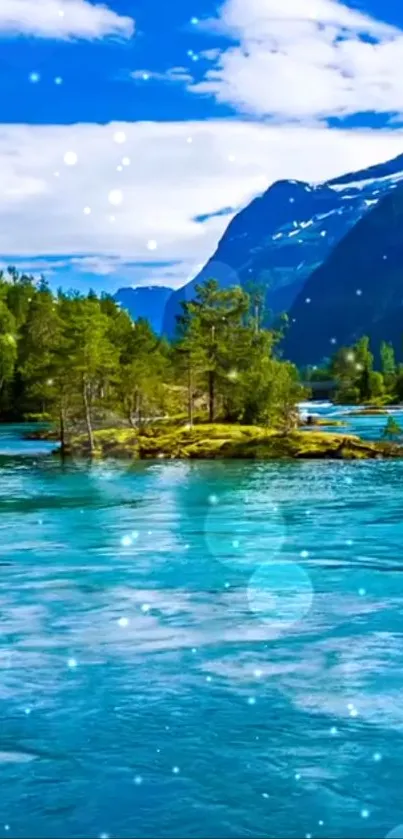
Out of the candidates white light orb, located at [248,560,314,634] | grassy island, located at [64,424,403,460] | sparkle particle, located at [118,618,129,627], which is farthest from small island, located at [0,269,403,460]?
sparkle particle, located at [118,618,129,627]

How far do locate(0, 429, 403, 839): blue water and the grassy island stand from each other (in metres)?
28.5

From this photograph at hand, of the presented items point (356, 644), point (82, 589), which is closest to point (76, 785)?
point (356, 644)

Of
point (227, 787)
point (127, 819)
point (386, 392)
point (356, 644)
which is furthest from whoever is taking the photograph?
point (386, 392)

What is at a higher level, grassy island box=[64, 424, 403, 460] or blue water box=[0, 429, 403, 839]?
grassy island box=[64, 424, 403, 460]

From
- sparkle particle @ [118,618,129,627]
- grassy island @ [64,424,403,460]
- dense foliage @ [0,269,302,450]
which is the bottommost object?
sparkle particle @ [118,618,129,627]

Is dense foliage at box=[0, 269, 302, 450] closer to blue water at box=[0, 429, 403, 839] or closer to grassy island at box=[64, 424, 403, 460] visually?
grassy island at box=[64, 424, 403, 460]

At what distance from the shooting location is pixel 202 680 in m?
15.9

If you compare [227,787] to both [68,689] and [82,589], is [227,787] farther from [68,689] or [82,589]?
[82,589]

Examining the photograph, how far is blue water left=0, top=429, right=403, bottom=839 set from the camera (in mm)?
Answer: 11445

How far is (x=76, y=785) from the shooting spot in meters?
12.0

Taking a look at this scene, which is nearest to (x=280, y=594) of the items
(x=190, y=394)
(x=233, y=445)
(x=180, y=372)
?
(x=233, y=445)

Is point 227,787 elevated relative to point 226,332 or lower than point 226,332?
lower

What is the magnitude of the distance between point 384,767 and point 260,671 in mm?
4193

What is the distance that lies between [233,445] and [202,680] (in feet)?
162
